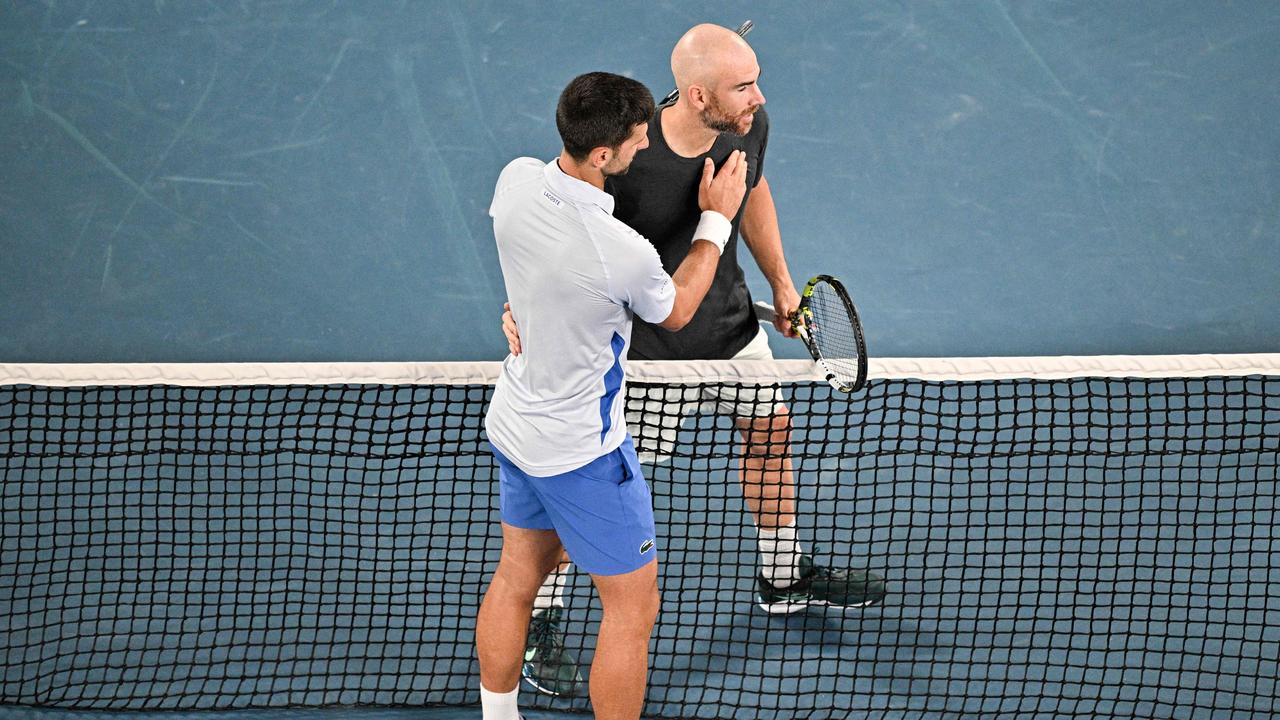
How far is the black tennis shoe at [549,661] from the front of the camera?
9.07 feet

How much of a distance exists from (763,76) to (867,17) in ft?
1.53

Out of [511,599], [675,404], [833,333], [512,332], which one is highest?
[512,332]

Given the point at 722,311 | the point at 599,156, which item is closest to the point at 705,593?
the point at 722,311

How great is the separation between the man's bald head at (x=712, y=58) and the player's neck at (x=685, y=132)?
67 millimetres

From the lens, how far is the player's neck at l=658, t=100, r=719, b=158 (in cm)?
246

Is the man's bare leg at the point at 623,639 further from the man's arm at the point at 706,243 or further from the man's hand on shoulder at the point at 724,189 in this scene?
the man's hand on shoulder at the point at 724,189

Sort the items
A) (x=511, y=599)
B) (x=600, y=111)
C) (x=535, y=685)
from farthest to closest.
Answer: (x=535, y=685)
(x=511, y=599)
(x=600, y=111)

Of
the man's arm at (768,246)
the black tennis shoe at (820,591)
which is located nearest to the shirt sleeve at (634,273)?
the man's arm at (768,246)

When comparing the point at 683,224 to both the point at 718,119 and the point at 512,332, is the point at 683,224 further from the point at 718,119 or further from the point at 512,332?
the point at 512,332

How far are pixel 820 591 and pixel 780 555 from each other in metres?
0.14

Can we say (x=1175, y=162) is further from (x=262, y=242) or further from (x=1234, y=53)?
(x=262, y=242)

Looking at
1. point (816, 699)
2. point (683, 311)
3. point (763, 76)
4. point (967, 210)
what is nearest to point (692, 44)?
point (683, 311)

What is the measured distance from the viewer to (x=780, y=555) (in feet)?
10.2

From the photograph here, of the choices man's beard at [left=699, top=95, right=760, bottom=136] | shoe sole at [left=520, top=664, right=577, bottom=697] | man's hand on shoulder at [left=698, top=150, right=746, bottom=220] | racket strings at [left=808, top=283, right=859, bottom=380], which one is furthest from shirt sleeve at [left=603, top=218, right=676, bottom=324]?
shoe sole at [left=520, top=664, right=577, bottom=697]
